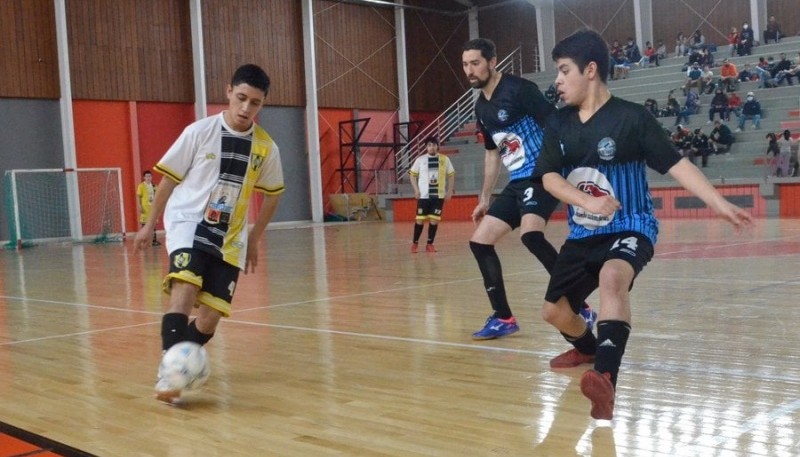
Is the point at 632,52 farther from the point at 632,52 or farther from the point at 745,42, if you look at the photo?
the point at 745,42

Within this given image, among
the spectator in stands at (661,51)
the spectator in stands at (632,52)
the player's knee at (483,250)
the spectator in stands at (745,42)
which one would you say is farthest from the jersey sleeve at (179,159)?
the spectator in stands at (632,52)

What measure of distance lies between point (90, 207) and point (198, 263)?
22179 mm

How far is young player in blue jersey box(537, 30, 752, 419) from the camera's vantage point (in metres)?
3.66

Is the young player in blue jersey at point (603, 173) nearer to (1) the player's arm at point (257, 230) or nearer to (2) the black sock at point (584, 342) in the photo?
(2) the black sock at point (584, 342)

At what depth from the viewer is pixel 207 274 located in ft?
15.2

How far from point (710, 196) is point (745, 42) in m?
26.9

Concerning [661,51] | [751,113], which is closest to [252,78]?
[751,113]

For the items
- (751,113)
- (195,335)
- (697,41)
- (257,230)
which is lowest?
(195,335)

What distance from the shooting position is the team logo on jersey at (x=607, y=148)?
3848 millimetres

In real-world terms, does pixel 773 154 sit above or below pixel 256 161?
above

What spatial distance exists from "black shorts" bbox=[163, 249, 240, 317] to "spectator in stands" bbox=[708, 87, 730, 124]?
23.0 metres

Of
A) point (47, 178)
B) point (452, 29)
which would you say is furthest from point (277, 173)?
point (452, 29)

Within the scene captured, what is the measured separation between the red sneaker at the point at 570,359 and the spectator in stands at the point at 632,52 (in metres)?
28.2

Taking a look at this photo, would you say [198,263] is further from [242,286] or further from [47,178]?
[47,178]
